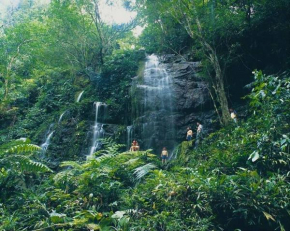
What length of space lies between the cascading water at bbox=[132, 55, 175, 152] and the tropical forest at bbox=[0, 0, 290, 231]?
62 mm

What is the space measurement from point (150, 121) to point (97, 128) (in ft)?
9.06

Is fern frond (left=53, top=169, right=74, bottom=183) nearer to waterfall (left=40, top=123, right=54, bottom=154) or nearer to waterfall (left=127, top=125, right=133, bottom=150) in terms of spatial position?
waterfall (left=127, top=125, right=133, bottom=150)

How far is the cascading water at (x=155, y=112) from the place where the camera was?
12391 mm

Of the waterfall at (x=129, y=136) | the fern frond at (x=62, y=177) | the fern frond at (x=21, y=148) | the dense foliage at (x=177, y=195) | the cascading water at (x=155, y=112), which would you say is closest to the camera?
the dense foliage at (x=177, y=195)

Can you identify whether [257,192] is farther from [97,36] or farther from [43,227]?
[97,36]

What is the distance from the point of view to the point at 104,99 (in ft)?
51.3

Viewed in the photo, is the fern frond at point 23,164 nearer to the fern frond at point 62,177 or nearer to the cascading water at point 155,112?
A: the fern frond at point 62,177

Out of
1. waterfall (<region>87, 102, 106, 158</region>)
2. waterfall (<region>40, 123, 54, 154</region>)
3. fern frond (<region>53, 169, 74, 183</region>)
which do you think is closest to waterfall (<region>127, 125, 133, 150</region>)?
waterfall (<region>87, 102, 106, 158</region>)

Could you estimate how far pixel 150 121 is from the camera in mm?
12852

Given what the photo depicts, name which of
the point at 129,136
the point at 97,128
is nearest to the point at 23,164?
the point at 129,136

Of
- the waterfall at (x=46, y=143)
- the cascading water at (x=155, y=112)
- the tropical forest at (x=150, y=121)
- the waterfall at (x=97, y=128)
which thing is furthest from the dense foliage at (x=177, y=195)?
the waterfall at (x=46, y=143)

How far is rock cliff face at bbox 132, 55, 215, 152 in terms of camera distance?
1248 centimetres

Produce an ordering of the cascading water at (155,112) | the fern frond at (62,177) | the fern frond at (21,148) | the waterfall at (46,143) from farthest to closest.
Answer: the waterfall at (46,143) → the cascading water at (155,112) → the fern frond at (21,148) → the fern frond at (62,177)

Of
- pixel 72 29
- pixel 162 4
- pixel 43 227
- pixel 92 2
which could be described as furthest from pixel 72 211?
pixel 92 2
